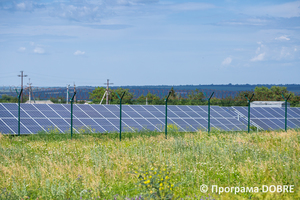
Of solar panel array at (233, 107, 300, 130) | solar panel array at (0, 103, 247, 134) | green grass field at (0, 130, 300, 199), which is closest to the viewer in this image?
green grass field at (0, 130, 300, 199)

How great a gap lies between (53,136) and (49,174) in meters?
9.42

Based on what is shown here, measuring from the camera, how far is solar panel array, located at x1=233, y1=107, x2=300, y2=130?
26484 millimetres

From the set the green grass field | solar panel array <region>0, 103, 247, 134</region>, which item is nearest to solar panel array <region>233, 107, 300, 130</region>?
solar panel array <region>0, 103, 247, 134</region>

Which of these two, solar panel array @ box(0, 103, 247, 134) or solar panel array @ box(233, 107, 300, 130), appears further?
solar panel array @ box(233, 107, 300, 130)

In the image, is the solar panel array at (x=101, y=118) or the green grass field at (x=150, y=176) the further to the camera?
the solar panel array at (x=101, y=118)

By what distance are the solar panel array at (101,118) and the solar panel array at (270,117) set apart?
1.91 metres

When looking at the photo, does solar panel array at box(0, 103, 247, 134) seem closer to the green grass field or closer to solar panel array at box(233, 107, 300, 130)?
solar panel array at box(233, 107, 300, 130)

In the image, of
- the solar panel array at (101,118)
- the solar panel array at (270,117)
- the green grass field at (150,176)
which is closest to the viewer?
the green grass field at (150,176)

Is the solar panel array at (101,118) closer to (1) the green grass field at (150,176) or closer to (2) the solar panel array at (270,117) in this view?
(2) the solar panel array at (270,117)

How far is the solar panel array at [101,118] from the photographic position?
20188mm

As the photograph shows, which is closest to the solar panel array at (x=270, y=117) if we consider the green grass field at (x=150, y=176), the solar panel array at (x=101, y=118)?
the solar panel array at (x=101, y=118)

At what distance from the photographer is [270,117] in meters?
28.4

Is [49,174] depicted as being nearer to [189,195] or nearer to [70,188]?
[70,188]

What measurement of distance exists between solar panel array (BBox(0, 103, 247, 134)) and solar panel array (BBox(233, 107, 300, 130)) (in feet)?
6.27
